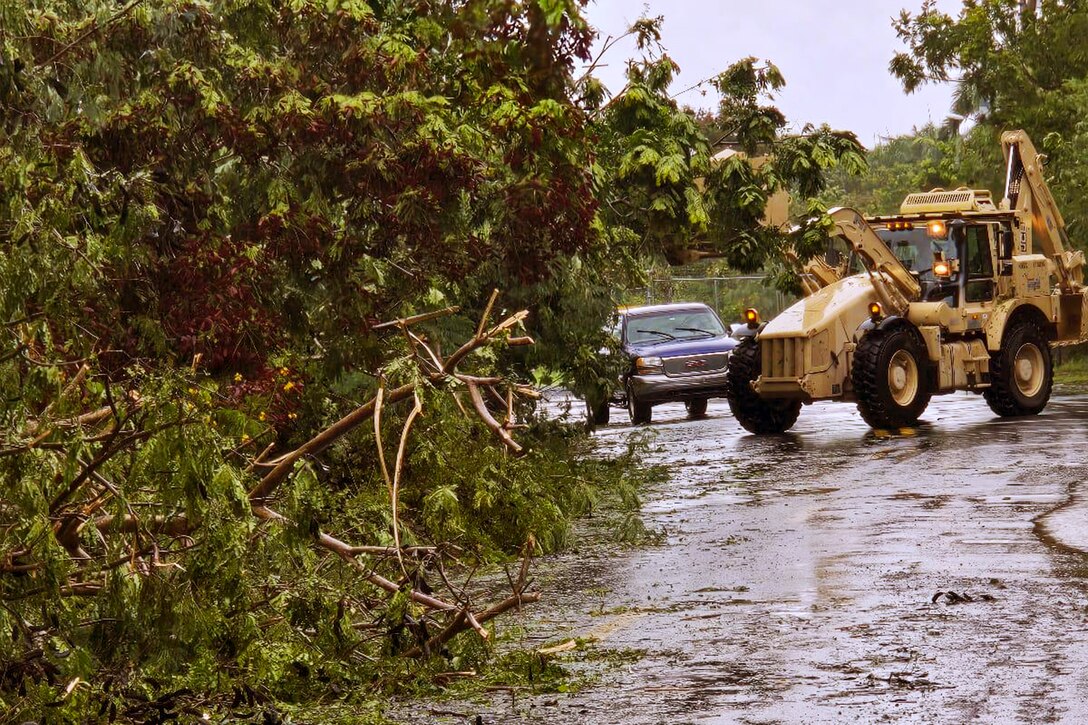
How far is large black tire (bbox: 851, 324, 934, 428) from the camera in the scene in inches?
834

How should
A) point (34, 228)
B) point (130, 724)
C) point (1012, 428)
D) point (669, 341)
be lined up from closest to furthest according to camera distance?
point (130, 724) → point (34, 228) → point (1012, 428) → point (669, 341)

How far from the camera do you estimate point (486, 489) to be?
12.7 m

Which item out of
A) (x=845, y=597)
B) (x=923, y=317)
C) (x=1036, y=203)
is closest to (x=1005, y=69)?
(x=1036, y=203)

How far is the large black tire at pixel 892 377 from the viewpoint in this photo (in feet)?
69.5

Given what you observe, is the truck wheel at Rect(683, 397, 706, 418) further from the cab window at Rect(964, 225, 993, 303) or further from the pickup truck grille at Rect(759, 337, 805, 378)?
the pickup truck grille at Rect(759, 337, 805, 378)

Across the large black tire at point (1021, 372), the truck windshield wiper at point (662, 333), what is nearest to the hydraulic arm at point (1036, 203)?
the large black tire at point (1021, 372)

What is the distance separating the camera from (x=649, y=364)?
87.0 feet

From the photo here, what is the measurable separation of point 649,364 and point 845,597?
16.7 m

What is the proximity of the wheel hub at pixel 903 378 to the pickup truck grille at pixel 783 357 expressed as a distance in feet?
3.58

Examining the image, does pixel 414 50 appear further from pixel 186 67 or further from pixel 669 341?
pixel 669 341

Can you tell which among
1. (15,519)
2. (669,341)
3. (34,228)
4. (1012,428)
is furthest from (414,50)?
(669,341)

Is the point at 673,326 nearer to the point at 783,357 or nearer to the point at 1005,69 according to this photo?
the point at 783,357

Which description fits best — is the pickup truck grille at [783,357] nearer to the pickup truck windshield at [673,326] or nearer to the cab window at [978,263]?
the cab window at [978,263]

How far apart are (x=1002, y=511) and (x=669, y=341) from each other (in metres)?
13.9
